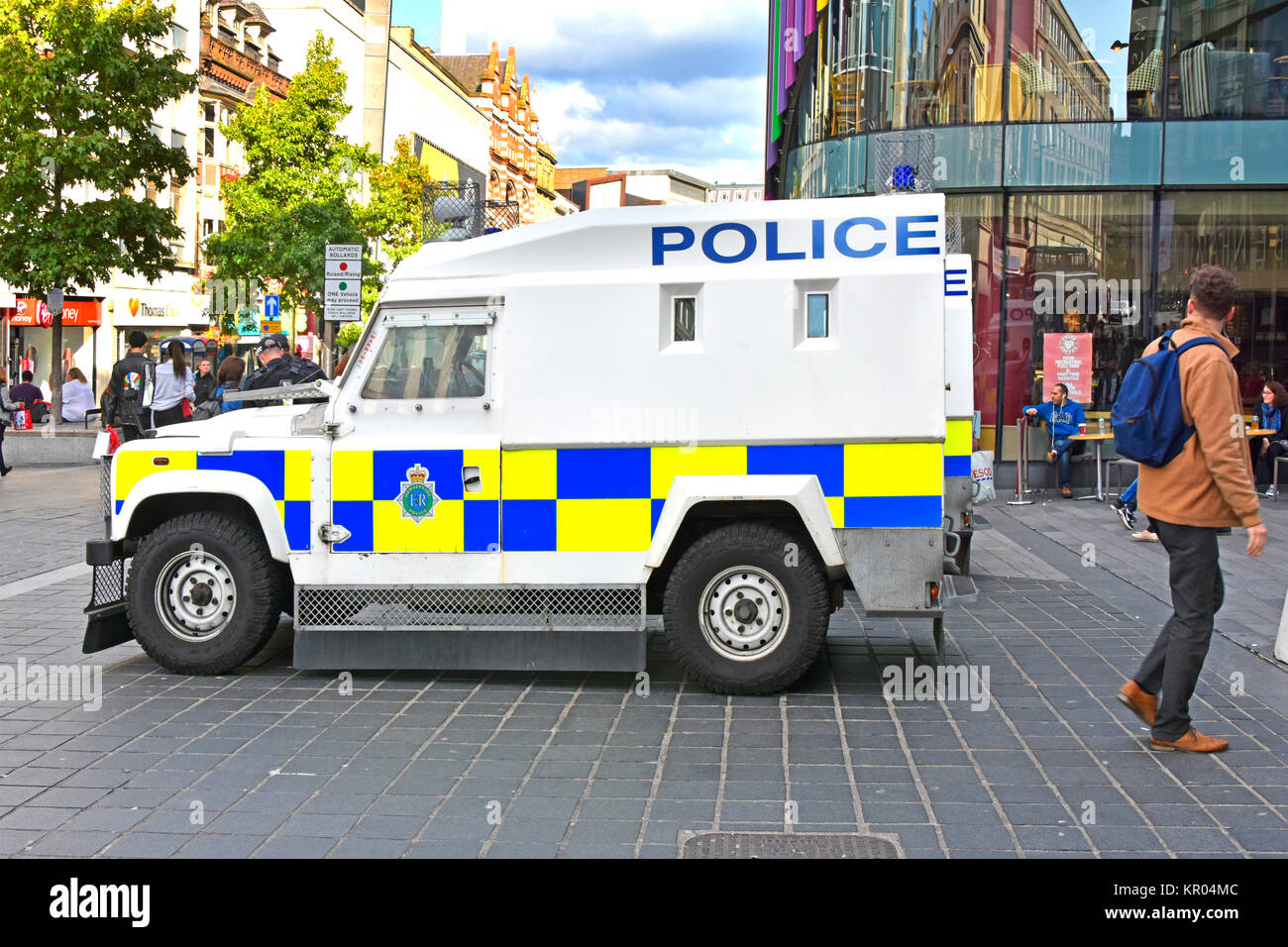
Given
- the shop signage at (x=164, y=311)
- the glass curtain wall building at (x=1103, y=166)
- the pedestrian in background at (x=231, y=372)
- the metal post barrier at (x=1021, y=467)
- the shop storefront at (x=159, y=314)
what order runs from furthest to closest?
the shop signage at (x=164, y=311)
the shop storefront at (x=159, y=314)
the glass curtain wall building at (x=1103, y=166)
the metal post barrier at (x=1021, y=467)
the pedestrian in background at (x=231, y=372)

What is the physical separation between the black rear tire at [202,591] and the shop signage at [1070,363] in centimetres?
1428

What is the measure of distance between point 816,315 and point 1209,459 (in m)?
1.98

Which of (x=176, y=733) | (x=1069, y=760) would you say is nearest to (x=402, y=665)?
(x=176, y=733)

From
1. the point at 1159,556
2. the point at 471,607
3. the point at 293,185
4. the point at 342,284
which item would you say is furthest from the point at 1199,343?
the point at 293,185

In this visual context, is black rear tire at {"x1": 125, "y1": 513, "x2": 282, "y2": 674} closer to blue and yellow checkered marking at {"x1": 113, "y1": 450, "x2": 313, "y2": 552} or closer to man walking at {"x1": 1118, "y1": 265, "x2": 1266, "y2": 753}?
blue and yellow checkered marking at {"x1": 113, "y1": 450, "x2": 313, "y2": 552}

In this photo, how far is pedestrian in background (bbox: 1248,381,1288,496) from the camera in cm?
1789

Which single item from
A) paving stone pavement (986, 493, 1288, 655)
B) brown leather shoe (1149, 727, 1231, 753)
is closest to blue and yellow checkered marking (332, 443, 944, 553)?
brown leather shoe (1149, 727, 1231, 753)

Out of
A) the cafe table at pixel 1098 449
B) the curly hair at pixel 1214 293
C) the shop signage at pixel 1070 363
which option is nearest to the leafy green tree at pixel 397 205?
the shop signage at pixel 1070 363

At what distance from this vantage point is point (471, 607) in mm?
6969

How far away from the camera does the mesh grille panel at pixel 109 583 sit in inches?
294

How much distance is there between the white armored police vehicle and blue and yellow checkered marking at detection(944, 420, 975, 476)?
2.96 meters

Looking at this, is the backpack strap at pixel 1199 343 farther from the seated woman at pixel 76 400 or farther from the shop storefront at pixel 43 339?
the shop storefront at pixel 43 339

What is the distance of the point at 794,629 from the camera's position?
265 inches
